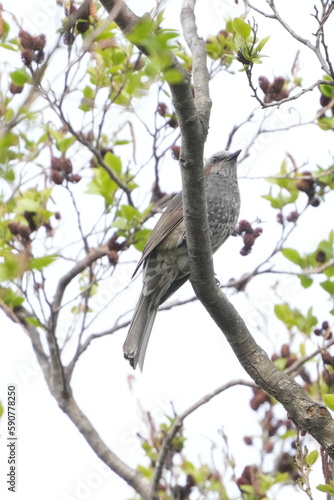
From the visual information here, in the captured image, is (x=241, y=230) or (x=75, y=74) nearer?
(x=75, y=74)

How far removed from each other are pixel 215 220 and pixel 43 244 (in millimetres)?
1134

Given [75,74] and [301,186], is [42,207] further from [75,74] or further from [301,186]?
[301,186]

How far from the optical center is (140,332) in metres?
4.51

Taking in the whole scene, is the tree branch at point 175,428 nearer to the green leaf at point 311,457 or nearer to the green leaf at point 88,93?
the green leaf at point 311,457

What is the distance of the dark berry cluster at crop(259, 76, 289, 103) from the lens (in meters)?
4.84

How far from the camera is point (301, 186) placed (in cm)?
486

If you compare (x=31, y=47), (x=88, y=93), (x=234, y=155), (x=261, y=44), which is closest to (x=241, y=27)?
(x=261, y=44)

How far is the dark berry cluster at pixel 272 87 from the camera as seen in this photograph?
4.84 meters

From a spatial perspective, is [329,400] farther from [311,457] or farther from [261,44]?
[261,44]

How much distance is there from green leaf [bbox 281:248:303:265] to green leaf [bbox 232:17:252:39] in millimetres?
1659

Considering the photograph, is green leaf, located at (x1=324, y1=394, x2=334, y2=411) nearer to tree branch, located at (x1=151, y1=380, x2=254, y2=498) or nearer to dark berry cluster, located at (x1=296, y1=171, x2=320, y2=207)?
tree branch, located at (x1=151, y1=380, x2=254, y2=498)

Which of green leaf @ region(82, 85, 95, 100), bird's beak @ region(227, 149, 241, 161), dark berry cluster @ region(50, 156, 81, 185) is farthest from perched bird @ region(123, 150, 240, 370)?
green leaf @ region(82, 85, 95, 100)

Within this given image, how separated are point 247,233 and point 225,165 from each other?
0.86m

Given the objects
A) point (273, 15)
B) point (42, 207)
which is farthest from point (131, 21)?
point (42, 207)
